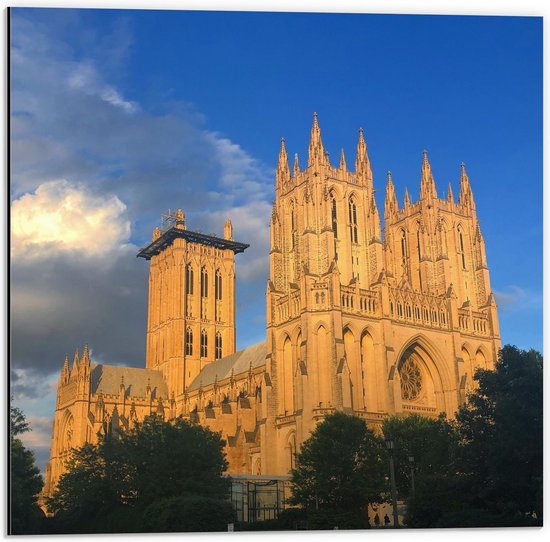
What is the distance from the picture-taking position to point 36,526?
122 ft

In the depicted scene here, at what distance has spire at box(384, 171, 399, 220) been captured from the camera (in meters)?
95.3

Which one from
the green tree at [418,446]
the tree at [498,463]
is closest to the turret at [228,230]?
the green tree at [418,446]

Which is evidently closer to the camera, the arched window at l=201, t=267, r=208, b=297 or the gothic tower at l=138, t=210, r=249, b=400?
the gothic tower at l=138, t=210, r=249, b=400

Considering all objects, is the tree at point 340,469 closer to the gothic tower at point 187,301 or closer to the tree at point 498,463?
the tree at point 498,463

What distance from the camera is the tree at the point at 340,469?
51812 mm

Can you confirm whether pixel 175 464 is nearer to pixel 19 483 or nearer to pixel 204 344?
pixel 19 483

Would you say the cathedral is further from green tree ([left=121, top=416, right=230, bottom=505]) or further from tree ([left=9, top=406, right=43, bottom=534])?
tree ([left=9, top=406, right=43, bottom=534])

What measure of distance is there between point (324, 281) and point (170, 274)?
53142 mm

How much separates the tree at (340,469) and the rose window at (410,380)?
2095 centimetres

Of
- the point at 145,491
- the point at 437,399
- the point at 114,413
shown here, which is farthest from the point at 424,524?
the point at 114,413

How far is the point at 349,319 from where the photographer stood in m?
74.6

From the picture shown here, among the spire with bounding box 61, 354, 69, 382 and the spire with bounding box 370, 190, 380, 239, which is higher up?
the spire with bounding box 370, 190, 380, 239

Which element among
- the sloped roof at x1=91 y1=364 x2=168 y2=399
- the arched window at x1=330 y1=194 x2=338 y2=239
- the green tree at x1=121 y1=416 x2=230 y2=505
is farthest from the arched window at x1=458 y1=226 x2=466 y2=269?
the sloped roof at x1=91 y1=364 x2=168 y2=399

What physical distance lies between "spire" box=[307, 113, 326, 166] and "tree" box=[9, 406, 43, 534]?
155ft
